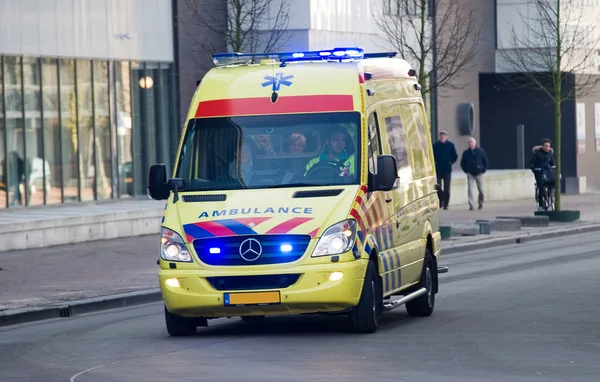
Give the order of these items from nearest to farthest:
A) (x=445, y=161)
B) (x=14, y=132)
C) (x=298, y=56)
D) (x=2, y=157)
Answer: (x=298, y=56), (x=2, y=157), (x=14, y=132), (x=445, y=161)

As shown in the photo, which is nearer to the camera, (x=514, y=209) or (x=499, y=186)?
(x=514, y=209)

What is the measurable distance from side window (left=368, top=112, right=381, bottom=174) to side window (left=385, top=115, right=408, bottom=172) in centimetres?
40

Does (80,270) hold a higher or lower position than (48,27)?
lower

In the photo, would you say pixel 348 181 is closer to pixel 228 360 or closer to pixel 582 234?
pixel 228 360

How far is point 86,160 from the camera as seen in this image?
32.4 meters

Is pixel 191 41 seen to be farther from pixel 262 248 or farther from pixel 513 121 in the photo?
pixel 262 248

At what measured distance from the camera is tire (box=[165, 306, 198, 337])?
13.5 meters

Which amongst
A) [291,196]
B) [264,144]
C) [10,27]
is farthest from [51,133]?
[291,196]

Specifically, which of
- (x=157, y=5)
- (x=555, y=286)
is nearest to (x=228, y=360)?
(x=555, y=286)

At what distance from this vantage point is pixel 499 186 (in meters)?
44.0

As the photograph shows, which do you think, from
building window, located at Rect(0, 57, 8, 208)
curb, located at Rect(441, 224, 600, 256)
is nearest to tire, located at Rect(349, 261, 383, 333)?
curb, located at Rect(441, 224, 600, 256)

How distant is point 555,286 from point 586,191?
3252 cm

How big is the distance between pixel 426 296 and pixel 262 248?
2.95 meters

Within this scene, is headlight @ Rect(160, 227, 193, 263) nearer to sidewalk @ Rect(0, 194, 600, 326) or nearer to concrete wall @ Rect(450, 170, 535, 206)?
sidewalk @ Rect(0, 194, 600, 326)
